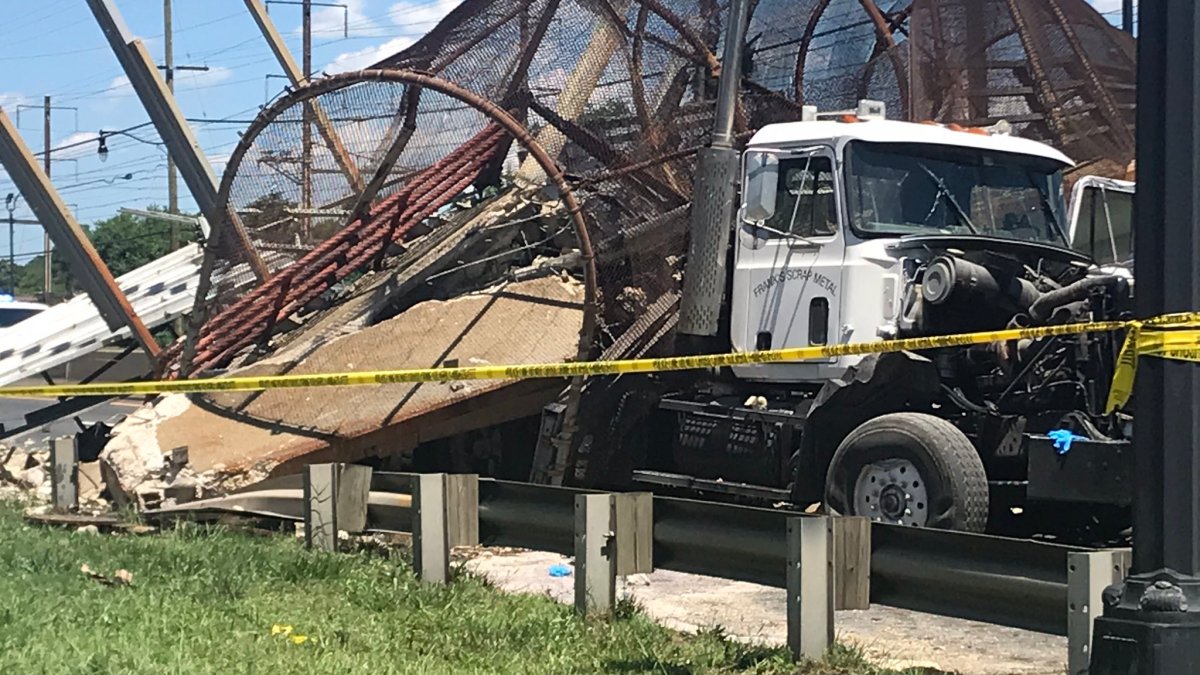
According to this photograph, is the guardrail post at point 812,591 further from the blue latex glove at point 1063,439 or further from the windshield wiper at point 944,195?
the windshield wiper at point 944,195

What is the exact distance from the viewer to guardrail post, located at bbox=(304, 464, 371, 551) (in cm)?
894

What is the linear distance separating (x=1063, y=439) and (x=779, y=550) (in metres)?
2.52

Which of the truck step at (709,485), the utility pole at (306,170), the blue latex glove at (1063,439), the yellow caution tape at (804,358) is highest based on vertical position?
the utility pole at (306,170)

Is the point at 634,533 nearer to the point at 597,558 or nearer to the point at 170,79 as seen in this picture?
the point at 597,558

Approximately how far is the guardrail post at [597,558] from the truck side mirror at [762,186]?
144 inches

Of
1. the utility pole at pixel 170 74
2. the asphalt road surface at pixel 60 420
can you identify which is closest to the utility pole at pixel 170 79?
the utility pole at pixel 170 74

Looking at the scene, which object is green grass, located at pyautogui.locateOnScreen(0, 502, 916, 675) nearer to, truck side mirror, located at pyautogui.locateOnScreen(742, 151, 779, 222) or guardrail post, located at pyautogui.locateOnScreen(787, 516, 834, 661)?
guardrail post, located at pyautogui.locateOnScreen(787, 516, 834, 661)

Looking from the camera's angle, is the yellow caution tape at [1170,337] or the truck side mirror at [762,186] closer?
the yellow caution tape at [1170,337]

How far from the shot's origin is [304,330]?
1452 centimetres

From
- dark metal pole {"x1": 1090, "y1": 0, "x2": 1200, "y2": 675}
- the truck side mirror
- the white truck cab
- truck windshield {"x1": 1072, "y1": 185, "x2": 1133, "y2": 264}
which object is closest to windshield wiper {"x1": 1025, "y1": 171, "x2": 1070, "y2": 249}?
the white truck cab

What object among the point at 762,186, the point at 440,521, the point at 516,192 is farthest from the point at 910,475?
the point at 516,192

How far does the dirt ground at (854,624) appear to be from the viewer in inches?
275

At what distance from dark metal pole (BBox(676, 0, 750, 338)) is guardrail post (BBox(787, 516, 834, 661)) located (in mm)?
4607

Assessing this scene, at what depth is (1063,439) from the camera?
8.45 m
